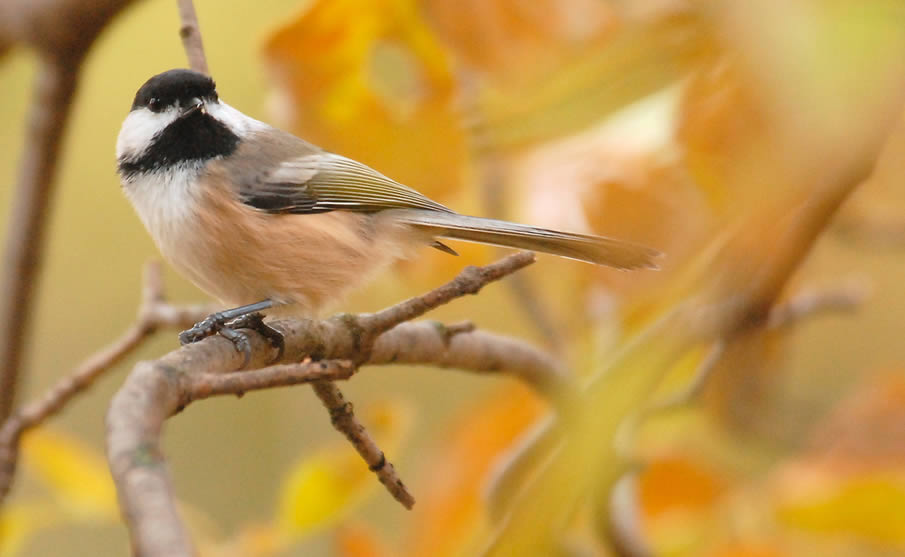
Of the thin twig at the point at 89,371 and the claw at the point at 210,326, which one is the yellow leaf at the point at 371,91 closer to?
the claw at the point at 210,326

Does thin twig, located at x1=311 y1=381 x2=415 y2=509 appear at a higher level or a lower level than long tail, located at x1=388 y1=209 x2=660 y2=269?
lower

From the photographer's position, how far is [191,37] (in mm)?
1209

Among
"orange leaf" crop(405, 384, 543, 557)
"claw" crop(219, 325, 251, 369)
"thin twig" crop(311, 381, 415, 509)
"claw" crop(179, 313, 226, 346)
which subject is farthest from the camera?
"orange leaf" crop(405, 384, 543, 557)

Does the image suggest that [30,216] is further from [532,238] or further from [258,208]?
[532,238]

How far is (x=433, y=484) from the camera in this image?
1.77 m

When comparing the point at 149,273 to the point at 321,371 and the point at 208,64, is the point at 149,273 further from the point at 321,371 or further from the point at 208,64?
the point at 321,371

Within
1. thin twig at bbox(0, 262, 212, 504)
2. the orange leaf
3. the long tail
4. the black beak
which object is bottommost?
the orange leaf

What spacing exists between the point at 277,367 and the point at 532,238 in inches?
19.5

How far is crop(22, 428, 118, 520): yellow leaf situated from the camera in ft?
4.59

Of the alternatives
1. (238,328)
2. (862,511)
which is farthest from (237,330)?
(862,511)

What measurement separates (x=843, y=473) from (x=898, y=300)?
3.40 ft

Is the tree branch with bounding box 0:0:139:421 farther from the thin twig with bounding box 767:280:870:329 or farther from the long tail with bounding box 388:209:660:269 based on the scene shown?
the thin twig with bounding box 767:280:870:329

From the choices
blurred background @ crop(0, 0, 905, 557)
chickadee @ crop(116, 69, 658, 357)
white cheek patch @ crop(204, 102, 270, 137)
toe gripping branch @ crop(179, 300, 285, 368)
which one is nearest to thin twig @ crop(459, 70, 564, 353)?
blurred background @ crop(0, 0, 905, 557)

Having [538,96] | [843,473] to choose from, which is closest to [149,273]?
[538,96]
